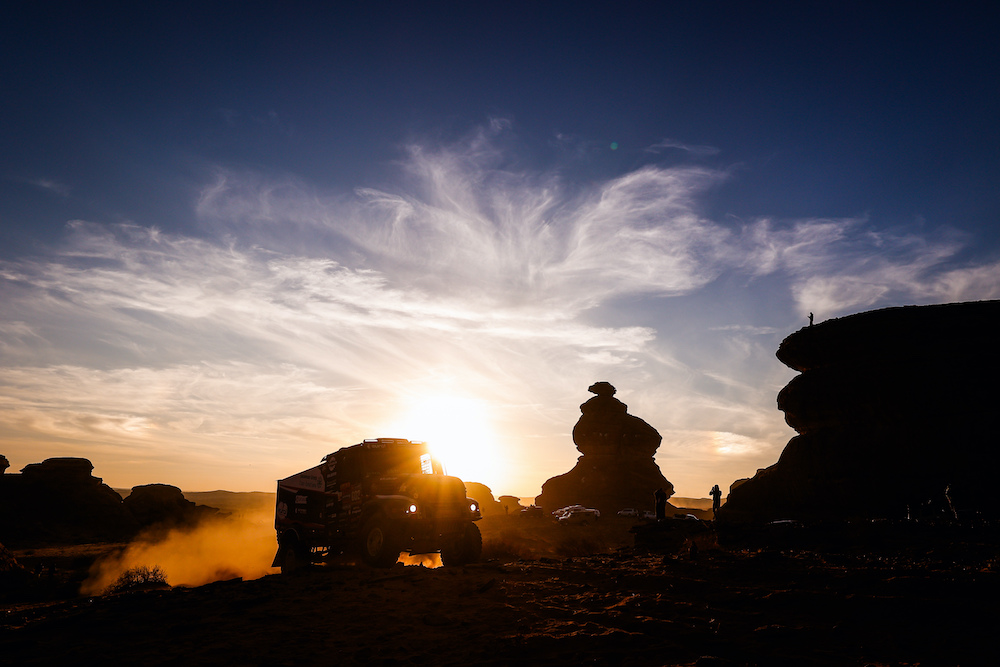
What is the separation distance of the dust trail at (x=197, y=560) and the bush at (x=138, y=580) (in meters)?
0.48

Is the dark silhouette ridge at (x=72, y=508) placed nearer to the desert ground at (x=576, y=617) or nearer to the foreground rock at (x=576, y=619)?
the foreground rock at (x=576, y=619)

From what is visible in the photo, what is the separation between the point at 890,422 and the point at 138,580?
41179 millimetres

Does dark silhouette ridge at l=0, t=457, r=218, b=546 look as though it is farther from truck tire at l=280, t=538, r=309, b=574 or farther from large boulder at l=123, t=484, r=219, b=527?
truck tire at l=280, t=538, r=309, b=574

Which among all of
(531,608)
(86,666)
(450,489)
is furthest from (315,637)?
(450,489)

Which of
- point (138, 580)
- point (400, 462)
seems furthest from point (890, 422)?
point (138, 580)

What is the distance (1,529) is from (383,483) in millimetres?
39406

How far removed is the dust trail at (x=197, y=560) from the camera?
18.3 meters

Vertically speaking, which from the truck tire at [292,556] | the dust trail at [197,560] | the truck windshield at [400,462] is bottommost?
the dust trail at [197,560]

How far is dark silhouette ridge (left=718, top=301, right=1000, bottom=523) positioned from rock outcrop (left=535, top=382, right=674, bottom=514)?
23250 millimetres

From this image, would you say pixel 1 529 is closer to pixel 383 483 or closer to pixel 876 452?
pixel 383 483

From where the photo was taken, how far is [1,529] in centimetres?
3697

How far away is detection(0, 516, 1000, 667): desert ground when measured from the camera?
6164 millimetres

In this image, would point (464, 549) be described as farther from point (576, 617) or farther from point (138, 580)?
point (138, 580)

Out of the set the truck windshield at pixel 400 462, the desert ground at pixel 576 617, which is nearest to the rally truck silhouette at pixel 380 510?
the truck windshield at pixel 400 462
